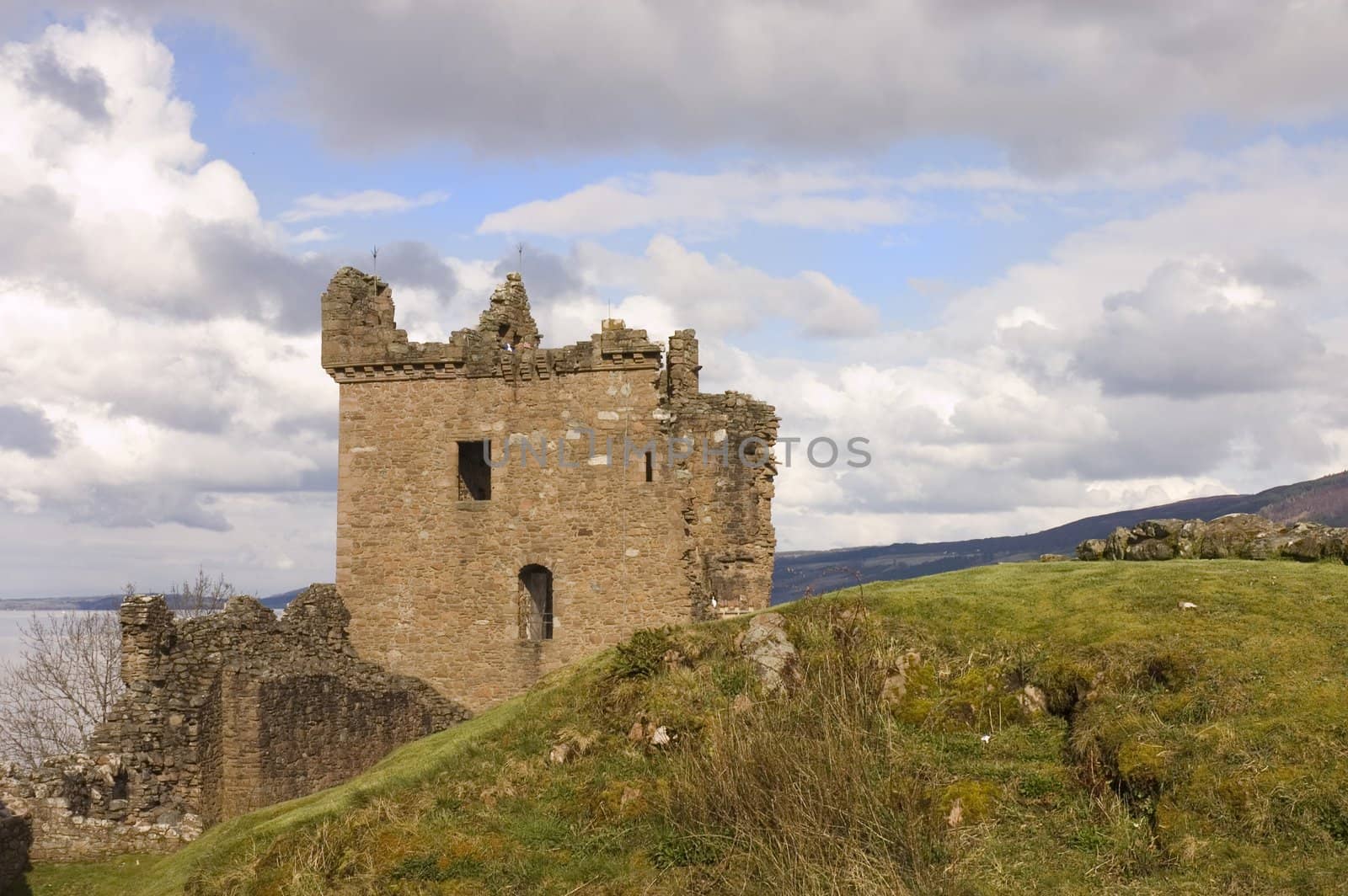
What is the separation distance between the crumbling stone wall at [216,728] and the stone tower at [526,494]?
42.7 inches

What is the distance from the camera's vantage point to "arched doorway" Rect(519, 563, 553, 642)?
81.9 feet

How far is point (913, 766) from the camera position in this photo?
1270 centimetres

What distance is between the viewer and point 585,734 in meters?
15.5

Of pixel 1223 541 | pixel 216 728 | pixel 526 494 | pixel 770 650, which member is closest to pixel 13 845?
pixel 216 728

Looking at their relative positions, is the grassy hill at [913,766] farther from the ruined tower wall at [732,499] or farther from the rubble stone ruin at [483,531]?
the ruined tower wall at [732,499]

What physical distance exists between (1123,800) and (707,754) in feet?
13.8

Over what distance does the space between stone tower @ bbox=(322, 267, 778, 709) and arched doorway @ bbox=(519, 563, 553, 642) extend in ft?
0.14

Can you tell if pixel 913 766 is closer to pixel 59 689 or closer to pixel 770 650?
pixel 770 650

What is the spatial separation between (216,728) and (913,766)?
1458cm

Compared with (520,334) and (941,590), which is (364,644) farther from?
(941,590)

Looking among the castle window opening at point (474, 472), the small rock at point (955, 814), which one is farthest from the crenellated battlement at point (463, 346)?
the small rock at point (955, 814)

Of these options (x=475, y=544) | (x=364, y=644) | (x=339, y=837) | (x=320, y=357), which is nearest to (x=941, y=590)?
(x=339, y=837)

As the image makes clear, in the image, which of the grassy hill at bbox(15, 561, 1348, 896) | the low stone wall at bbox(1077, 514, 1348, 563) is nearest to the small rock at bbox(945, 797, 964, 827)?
the grassy hill at bbox(15, 561, 1348, 896)

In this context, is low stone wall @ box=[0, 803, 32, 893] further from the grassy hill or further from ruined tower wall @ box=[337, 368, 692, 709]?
ruined tower wall @ box=[337, 368, 692, 709]
